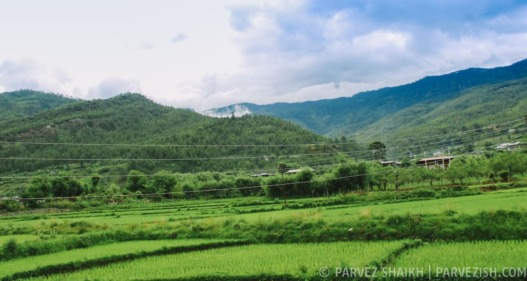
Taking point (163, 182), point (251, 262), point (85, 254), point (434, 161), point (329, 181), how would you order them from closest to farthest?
point (251, 262), point (85, 254), point (329, 181), point (163, 182), point (434, 161)

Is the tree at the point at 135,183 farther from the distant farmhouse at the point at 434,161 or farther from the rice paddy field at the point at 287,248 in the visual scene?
the distant farmhouse at the point at 434,161

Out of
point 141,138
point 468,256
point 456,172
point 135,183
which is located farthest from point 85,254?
point 141,138

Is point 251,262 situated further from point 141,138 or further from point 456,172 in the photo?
point 141,138

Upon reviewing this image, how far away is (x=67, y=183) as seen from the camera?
77500 mm

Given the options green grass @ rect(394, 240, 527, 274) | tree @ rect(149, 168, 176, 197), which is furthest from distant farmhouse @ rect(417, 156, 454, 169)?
green grass @ rect(394, 240, 527, 274)

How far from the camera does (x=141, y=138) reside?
143500mm

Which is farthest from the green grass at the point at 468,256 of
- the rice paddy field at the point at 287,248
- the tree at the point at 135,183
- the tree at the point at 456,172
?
Answer: the tree at the point at 135,183

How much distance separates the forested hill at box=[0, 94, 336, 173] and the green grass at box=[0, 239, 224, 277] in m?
68.3

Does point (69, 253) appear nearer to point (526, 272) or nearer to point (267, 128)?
point (526, 272)

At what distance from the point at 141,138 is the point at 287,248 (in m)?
129

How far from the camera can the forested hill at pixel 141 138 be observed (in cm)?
11619

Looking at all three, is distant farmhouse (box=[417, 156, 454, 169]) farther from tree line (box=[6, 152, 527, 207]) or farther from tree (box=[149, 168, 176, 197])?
tree (box=[149, 168, 176, 197])

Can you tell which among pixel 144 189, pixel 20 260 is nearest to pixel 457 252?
pixel 20 260

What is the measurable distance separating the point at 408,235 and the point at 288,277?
328 inches
